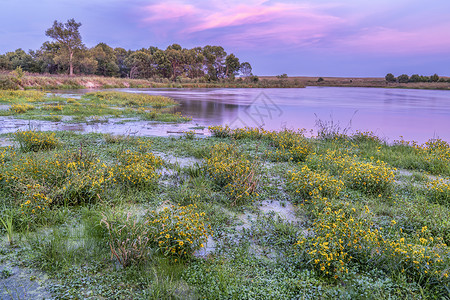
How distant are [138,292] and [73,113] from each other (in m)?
15.3

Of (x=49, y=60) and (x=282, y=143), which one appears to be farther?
(x=49, y=60)

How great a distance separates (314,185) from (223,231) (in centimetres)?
216

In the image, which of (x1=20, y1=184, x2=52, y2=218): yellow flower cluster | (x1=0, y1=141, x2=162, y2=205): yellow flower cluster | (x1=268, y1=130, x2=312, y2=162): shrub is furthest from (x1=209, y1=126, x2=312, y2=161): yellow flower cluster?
(x1=20, y1=184, x2=52, y2=218): yellow flower cluster

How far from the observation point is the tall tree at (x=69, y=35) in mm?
60778

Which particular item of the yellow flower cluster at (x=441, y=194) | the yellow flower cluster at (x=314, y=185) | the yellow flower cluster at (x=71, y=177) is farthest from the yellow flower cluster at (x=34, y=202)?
the yellow flower cluster at (x=441, y=194)

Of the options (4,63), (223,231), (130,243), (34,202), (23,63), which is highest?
(23,63)

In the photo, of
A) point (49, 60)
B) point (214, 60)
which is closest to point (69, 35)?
point (49, 60)

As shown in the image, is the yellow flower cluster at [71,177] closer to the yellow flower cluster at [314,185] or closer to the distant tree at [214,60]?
the yellow flower cluster at [314,185]

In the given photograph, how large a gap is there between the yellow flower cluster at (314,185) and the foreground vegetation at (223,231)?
0.12 feet

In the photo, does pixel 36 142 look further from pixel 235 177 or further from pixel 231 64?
pixel 231 64

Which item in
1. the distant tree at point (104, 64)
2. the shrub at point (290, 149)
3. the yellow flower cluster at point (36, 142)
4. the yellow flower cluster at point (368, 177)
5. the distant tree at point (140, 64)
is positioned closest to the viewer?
the yellow flower cluster at point (368, 177)

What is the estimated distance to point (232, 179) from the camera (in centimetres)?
→ 578

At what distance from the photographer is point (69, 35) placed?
205 feet

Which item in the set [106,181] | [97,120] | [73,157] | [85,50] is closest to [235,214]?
[106,181]
